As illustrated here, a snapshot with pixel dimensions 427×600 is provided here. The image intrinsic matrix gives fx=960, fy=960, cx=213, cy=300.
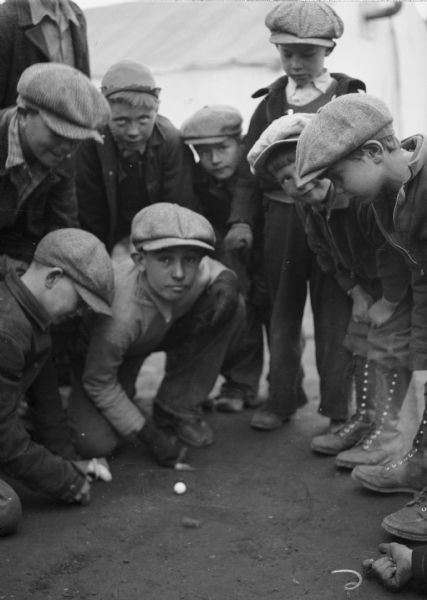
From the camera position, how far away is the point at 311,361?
565cm

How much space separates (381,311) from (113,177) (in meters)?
1.35

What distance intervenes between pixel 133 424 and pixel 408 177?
5.04 feet

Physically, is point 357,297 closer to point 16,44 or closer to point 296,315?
point 296,315

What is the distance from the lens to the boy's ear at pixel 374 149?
304 cm

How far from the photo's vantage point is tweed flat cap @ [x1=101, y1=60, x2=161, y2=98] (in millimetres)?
4109

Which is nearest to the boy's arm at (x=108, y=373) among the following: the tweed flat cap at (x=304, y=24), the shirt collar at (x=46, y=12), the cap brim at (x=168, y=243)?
the cap brim at (x=168, y=243)

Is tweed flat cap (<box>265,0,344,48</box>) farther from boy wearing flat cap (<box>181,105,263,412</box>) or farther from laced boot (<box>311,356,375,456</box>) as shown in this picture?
laced boot (<box>311,356,375,456</box>)

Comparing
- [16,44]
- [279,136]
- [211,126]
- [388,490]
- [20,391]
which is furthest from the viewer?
[211,126]

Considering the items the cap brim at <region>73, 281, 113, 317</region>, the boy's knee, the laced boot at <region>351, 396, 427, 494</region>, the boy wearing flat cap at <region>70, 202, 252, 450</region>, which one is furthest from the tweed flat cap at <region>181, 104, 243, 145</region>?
the boy's knee

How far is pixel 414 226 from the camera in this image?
10.2 ft

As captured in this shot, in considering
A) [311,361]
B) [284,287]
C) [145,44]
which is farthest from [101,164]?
[145,44]

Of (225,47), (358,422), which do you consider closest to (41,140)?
(358,422)

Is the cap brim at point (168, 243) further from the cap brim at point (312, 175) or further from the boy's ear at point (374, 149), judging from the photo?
the boy's ear at point (374, 149)

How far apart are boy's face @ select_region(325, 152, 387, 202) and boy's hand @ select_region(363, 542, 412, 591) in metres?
1.12
